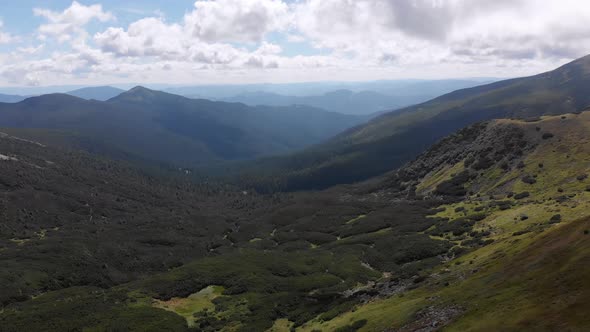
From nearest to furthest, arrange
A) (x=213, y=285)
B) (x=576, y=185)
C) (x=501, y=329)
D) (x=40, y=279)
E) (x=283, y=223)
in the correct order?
1. (x=501, y=329)
2. (x=213, y=285)
3. (x=576, y=185)
4. (x=40, y=279)
5. (x=283, y=223)

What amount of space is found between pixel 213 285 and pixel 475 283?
48542mm

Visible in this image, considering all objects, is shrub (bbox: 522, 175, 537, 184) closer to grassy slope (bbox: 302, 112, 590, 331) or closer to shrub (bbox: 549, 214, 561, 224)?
grassy slope (bbox: 302, 112, 590, 331)

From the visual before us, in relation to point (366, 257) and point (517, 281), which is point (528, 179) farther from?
point (517, 281)

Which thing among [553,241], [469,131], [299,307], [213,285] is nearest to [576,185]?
[553,241]

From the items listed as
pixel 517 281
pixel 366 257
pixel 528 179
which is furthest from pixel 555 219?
pixel 528 179

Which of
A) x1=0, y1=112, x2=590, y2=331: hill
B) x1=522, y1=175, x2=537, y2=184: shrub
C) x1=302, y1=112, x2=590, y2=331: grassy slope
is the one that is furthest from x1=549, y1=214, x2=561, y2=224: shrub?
x1=522, y1=175, x2=537, y2=184: shrub

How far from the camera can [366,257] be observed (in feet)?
262

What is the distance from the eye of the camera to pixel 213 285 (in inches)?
2916

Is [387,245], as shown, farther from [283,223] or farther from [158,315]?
[283,223]

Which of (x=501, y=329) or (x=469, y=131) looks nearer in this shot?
(x=501, y=329)

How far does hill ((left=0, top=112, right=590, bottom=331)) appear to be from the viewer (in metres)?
35.3

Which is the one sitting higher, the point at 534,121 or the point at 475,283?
the point at 534,121

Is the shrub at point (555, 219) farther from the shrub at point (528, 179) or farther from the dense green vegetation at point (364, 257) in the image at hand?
the shrub at point (528, 179)

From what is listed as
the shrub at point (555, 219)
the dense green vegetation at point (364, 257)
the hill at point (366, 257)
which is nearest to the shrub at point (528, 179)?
the hill at point (366, 257)
